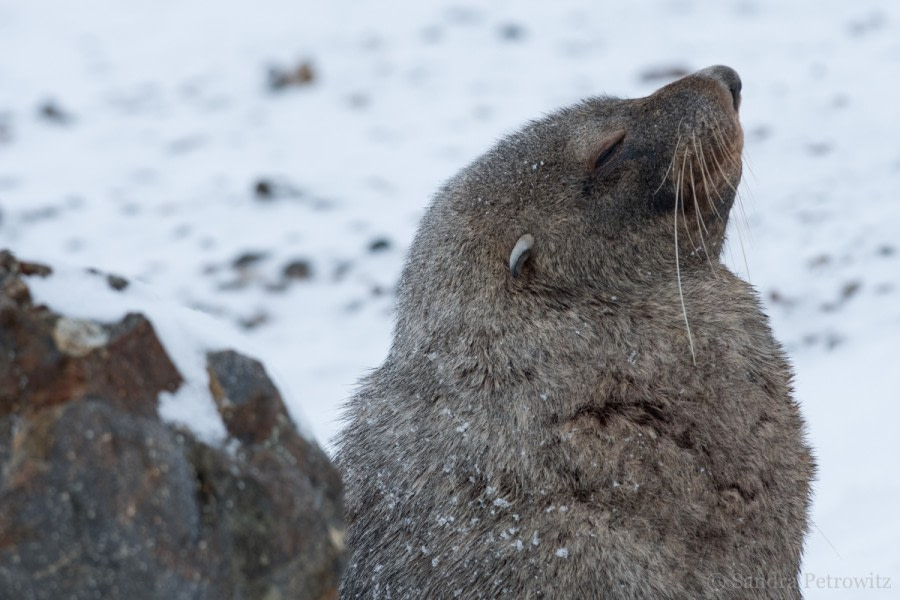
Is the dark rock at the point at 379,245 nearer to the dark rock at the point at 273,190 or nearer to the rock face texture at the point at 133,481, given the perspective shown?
the dark rock at the point at 273,190

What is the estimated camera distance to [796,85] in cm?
848

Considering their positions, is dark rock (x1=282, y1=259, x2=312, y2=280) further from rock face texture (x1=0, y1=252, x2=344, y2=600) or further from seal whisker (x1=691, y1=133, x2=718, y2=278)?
rock face texture (x1=0, y1=252, x2=344, y2=600)

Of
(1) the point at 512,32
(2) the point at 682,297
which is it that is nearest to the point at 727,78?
(2) the point at 682,297

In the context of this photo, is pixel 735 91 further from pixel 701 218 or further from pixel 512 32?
pixel 512 32

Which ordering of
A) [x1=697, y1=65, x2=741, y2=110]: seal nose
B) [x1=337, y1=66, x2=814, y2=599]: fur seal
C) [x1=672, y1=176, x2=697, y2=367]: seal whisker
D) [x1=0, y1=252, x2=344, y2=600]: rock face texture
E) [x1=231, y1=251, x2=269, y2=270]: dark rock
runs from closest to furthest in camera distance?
[x1=0, y1=252, x2=344, y2=600]: rock face texture < [x1=337, y1=66, x2=814, y2=599]: fur seal < [x1=672, y1=176, x2=697, y2=367]: seal whisker < [x1=697, y1=65, x2=741, y2=110]: seal nose < [x1=231, y1=251, x2=269, y2=270]: dark rock

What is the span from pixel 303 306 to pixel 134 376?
4.50m

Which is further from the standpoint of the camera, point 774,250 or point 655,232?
point 774,250

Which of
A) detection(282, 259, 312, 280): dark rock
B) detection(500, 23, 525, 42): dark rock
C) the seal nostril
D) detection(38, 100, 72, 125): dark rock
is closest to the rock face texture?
the seal nostril

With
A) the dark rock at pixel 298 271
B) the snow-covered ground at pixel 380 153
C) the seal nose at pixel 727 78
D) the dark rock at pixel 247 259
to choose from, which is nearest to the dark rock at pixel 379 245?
the snow-covered ground at pixel 380 153

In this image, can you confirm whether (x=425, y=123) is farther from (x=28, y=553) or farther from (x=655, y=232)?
(x=28, y=553)

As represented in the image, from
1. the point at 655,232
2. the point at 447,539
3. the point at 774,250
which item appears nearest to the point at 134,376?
the point at 447,539

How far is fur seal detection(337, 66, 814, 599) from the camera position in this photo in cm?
298

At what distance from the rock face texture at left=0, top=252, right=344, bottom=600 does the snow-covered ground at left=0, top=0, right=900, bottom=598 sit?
2021mm

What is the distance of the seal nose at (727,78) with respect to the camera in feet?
12.4
